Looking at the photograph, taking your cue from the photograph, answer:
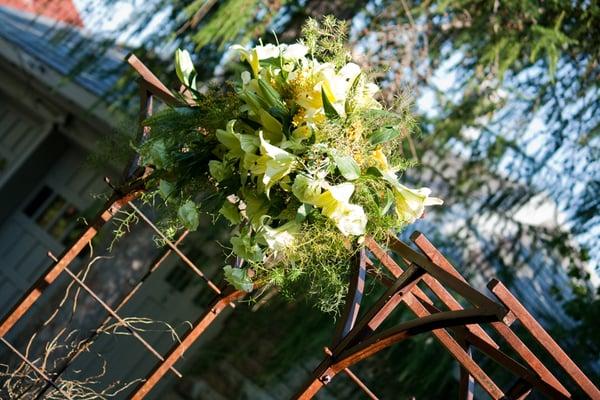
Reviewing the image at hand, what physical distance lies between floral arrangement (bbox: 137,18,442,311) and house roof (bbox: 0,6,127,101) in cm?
362

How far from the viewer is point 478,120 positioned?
6086 millimetres

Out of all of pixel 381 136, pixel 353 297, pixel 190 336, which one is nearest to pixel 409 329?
pixel 353 297

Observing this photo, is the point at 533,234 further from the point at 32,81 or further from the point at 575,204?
the point at 32,81

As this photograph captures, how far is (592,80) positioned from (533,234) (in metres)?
1.09

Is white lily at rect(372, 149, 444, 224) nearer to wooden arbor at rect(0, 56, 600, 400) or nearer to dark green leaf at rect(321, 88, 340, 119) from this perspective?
wooden arbor at rect(0, 56, 600, 400)

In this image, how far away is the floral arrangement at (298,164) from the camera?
2174 millimetres

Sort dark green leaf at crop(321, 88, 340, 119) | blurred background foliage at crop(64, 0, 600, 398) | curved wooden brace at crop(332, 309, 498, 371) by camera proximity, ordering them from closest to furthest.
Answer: curved wooden brace at crop(332, 309, 498, 371) < dark green leaf at crop(321, 88, 340, 119) < blurred background foliage at crop(64, 0, 600, 398)

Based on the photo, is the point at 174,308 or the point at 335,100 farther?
the point at 174,308

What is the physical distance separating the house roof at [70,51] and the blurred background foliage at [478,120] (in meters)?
0.20

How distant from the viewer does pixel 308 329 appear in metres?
5.89

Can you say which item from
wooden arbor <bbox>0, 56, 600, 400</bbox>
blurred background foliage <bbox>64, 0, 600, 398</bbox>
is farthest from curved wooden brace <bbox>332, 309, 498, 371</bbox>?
blurred background foliage <bbox>64, 0, 600, 398</bbox>

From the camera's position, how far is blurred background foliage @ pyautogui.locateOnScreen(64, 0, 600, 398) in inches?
220

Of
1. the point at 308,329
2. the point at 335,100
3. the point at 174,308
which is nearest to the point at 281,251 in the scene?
the point at 335,100

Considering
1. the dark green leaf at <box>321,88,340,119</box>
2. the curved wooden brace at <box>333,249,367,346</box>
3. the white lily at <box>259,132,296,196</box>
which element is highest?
the dark green leaf at <box>321,88,340,119</box>
